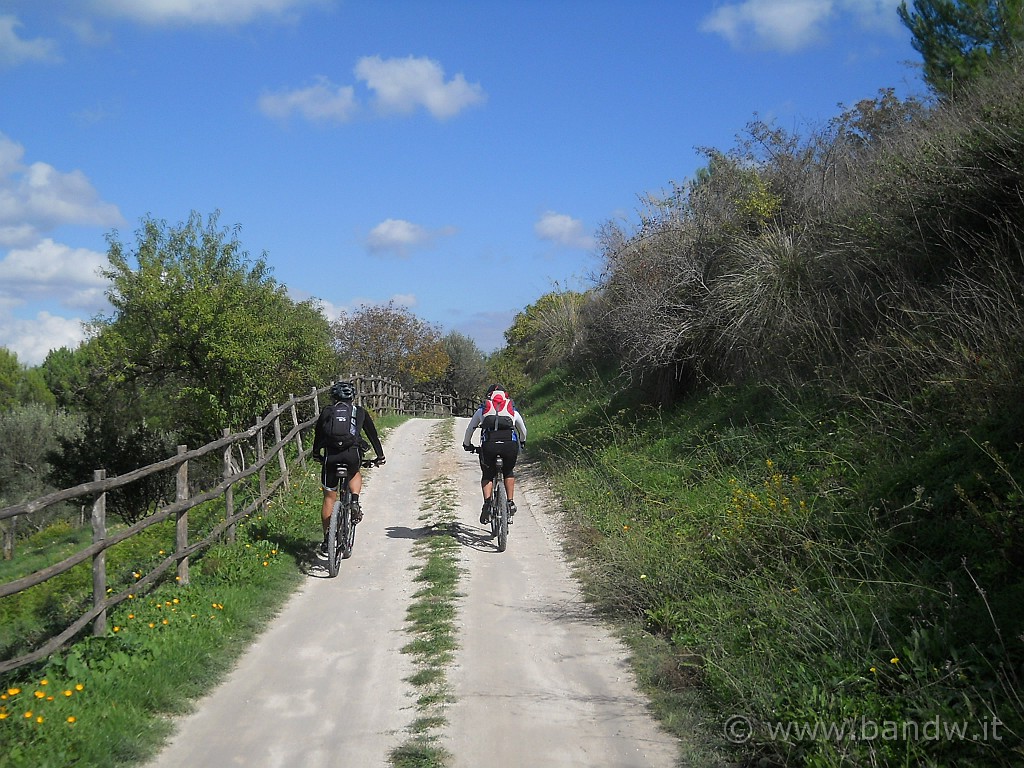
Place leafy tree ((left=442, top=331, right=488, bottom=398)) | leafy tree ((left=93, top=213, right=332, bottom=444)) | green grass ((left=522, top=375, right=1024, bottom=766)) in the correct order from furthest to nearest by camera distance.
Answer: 1. leafy tree ((left=442, top=331, right=488, bottom=398))
2. leafy tree ((left=93, top=213, right=332, bottom=444))
3. green grass ((left=522, top=375, right=1024, bottom=766))

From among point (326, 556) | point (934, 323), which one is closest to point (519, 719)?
point (326, 556)

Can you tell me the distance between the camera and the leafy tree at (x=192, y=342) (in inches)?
833

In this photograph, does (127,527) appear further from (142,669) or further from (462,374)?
(462,374)

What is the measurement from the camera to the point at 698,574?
7.11m

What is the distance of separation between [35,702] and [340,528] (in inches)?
172

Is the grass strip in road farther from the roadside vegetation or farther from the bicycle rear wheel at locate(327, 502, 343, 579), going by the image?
the roadside vegetation

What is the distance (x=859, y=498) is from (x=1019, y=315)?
78.9 inches

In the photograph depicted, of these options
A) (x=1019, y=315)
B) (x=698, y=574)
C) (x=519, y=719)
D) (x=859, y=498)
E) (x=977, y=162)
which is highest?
(x=977, y=162)

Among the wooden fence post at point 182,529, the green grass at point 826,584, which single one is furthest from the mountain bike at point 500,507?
the wooden fence post at point 182,529

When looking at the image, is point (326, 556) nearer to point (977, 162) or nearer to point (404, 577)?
point (404, 577)

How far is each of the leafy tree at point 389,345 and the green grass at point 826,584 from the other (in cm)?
4261

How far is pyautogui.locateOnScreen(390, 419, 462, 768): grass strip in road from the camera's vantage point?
468 centimetres

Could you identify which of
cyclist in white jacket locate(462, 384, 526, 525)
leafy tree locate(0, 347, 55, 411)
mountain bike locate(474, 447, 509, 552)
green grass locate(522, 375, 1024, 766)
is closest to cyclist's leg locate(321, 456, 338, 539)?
cyclist in white jacket locate(462, 384, 526, 525)

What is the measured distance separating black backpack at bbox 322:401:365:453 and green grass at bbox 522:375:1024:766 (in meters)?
2.92
